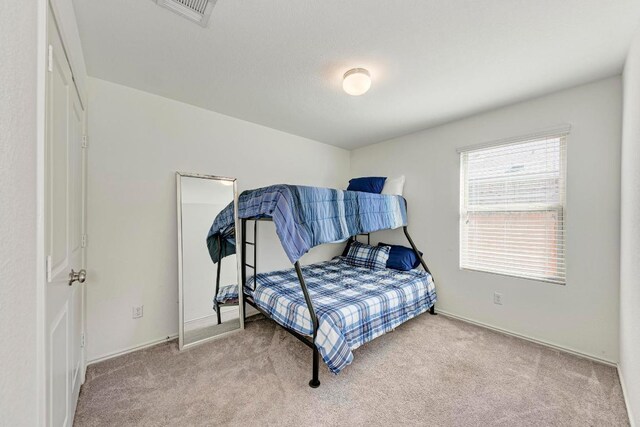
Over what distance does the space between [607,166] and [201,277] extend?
3.87 meters

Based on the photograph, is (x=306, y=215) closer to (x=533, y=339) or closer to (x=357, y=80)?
(x=357, y=80)

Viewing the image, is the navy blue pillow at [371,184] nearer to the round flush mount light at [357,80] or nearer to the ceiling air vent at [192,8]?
the round flush mount light at [357,80]

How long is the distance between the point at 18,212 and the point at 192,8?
1417mm

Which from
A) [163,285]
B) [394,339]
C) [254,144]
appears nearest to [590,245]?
[394,339]

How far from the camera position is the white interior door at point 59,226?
985 millimetres

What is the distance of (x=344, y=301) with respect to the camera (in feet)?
7.50

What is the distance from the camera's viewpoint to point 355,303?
7.33 feet

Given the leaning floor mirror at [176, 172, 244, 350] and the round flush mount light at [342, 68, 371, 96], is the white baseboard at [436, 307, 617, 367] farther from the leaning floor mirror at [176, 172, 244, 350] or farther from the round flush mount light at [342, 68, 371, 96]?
the round flush mount light at [342, 68, 371, 96]

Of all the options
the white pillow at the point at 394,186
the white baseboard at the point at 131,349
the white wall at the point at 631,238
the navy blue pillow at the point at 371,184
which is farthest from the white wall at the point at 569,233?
the white baseboard at the point at 131,349

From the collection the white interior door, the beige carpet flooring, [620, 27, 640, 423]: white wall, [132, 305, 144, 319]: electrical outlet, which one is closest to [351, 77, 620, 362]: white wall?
[620, 27, 640, 423]: white wall

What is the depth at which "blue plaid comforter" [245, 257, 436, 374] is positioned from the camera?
1.95m

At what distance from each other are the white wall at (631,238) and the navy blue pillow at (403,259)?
69.0 inches

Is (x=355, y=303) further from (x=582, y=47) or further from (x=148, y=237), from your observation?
(x=582, y=47)

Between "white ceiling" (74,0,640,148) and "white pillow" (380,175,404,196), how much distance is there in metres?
1.10
